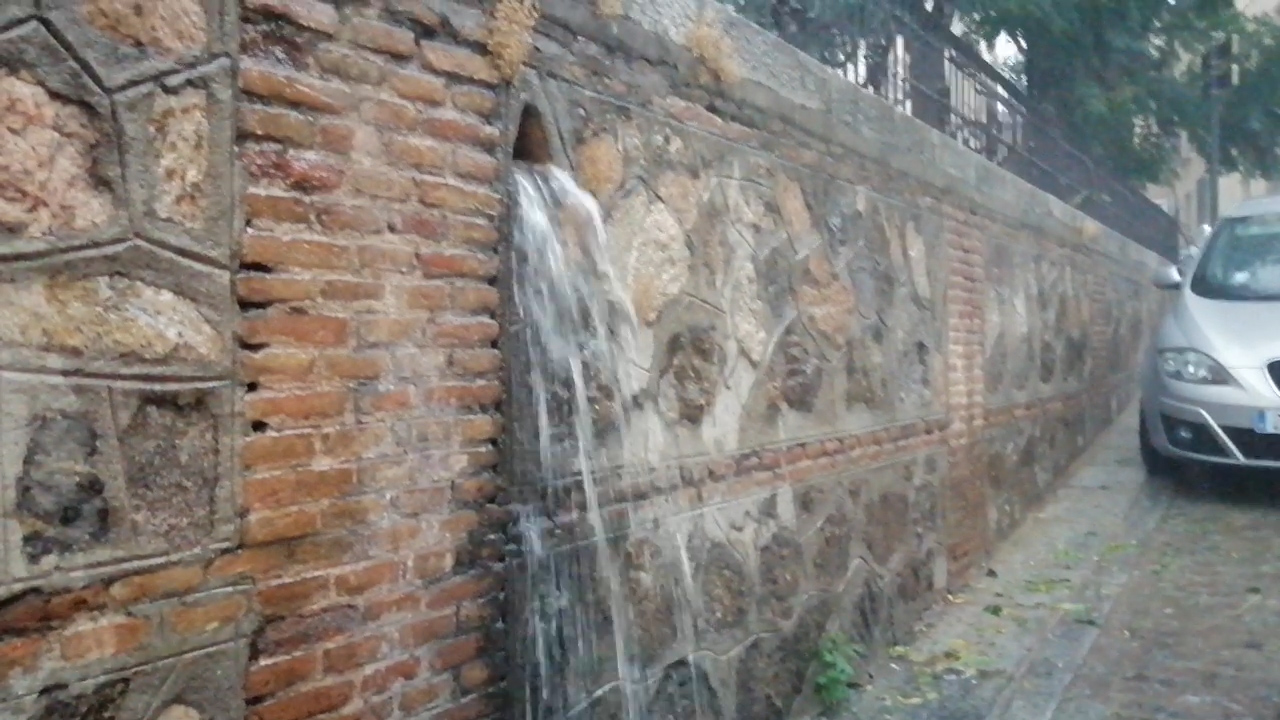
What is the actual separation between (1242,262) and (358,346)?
23.1 feet

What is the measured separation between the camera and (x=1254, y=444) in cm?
678

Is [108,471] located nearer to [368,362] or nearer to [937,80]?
[368,362]

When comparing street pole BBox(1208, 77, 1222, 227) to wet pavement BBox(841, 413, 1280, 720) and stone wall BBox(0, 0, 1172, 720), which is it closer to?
wet pavement BBox(841, 413, 1280, 720)

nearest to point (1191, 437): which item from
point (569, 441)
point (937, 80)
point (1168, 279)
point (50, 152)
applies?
point (1168, 279)

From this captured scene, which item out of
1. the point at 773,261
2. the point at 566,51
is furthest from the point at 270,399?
the point at 773,261

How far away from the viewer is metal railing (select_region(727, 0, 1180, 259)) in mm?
5590

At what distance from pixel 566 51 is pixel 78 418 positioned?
1687 mm

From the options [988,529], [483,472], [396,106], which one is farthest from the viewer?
[988,529]

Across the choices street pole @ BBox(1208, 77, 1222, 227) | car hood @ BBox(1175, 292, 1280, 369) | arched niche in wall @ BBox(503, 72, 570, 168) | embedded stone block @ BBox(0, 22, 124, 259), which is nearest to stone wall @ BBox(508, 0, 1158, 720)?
Answer: arched niche in wall @ BBox(503, 72, 570, 168)

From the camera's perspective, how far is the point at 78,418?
188cm

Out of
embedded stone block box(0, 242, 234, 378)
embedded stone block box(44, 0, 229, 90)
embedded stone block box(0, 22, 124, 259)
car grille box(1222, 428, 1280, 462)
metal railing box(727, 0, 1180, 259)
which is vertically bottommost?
car grille box(1222, 428, 1280, 462)

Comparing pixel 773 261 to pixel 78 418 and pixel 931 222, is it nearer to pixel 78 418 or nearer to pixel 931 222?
pixel 931 222

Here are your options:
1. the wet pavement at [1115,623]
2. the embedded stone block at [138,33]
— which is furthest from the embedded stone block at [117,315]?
the wet pavement at [1115,623]

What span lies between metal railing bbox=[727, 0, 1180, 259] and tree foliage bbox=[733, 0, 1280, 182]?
2.81ft
